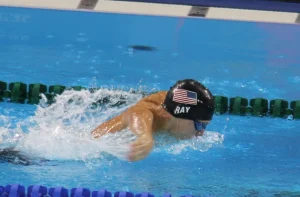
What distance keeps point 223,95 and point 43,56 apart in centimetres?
204

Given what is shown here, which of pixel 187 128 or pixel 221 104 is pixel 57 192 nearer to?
pixel 187 128

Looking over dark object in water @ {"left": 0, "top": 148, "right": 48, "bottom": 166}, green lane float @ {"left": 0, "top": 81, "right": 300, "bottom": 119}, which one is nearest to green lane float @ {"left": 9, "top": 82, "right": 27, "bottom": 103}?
green lane float @ {"left": 0, "top": 81, "right": 300, "bottom": 119}

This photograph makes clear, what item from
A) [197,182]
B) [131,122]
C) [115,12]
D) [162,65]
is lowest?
[197,182]

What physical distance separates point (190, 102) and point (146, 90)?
2624 millimetres

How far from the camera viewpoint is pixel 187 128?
3.92 metres

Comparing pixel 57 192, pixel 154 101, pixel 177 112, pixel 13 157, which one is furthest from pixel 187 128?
→ pixel 13 157

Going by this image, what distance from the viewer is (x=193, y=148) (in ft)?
17.2

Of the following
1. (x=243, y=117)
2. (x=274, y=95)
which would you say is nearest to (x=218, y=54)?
(x=274, y=95)

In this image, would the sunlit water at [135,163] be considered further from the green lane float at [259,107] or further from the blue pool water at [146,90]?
the green lane float at [259,107]

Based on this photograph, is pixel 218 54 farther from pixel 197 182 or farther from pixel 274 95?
pixel 197 182

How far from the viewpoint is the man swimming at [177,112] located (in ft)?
12.4

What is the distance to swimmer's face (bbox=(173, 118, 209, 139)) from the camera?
3.89 metres

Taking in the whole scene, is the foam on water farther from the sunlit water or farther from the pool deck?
the pool deck

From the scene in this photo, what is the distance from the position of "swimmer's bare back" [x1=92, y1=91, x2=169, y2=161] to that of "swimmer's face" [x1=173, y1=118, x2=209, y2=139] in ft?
0.25
